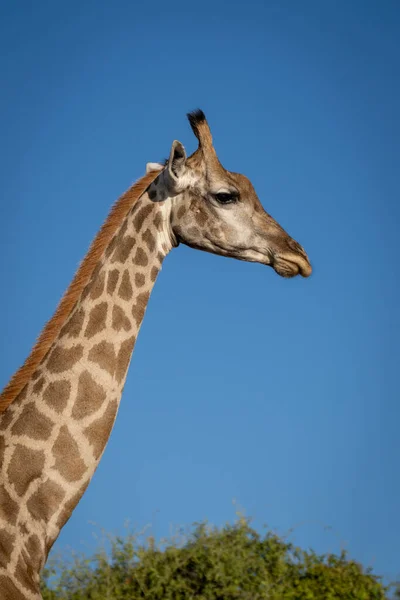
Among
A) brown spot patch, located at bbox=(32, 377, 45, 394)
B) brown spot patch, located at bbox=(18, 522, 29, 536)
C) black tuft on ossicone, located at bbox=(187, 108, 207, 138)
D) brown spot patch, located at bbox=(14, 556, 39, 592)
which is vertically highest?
black tuft on ossicone, located at bbox=(187, 108, 207, 138)

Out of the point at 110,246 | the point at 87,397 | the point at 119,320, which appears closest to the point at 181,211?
the point at 110,246

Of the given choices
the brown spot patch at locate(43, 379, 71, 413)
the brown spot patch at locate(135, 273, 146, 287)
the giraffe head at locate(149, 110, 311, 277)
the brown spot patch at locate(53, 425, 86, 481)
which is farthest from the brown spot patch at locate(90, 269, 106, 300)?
the brown spot patch at locate(53, 425, 86, 481)

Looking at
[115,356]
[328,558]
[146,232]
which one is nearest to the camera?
[115,356]

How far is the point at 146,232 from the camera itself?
784cm

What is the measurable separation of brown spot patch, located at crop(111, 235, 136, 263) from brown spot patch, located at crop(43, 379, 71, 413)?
4.37ft

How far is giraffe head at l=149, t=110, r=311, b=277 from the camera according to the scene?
8.11 meters

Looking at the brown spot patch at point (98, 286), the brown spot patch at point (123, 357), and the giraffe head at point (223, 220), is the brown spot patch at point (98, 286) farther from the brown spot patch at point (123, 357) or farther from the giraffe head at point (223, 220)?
the giraffe head at point (223, 220)

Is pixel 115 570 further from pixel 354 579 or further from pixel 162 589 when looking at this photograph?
pixel 354 579

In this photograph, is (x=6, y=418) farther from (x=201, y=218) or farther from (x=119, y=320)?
A: (x=201, y=218)

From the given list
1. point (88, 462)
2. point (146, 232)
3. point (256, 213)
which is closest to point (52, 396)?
point (88, 462)

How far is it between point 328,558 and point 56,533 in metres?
8.93

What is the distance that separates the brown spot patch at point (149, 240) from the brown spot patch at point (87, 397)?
4.88ft

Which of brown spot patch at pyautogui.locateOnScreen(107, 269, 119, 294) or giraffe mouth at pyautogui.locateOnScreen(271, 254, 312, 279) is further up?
giraffe mouth at pyautogui.locateOnScreen(271, 254, 312, 279)

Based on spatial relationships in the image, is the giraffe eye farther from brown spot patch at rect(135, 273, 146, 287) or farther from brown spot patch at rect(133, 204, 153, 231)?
brown spot patch at rect(135, 273, 146, 287)
